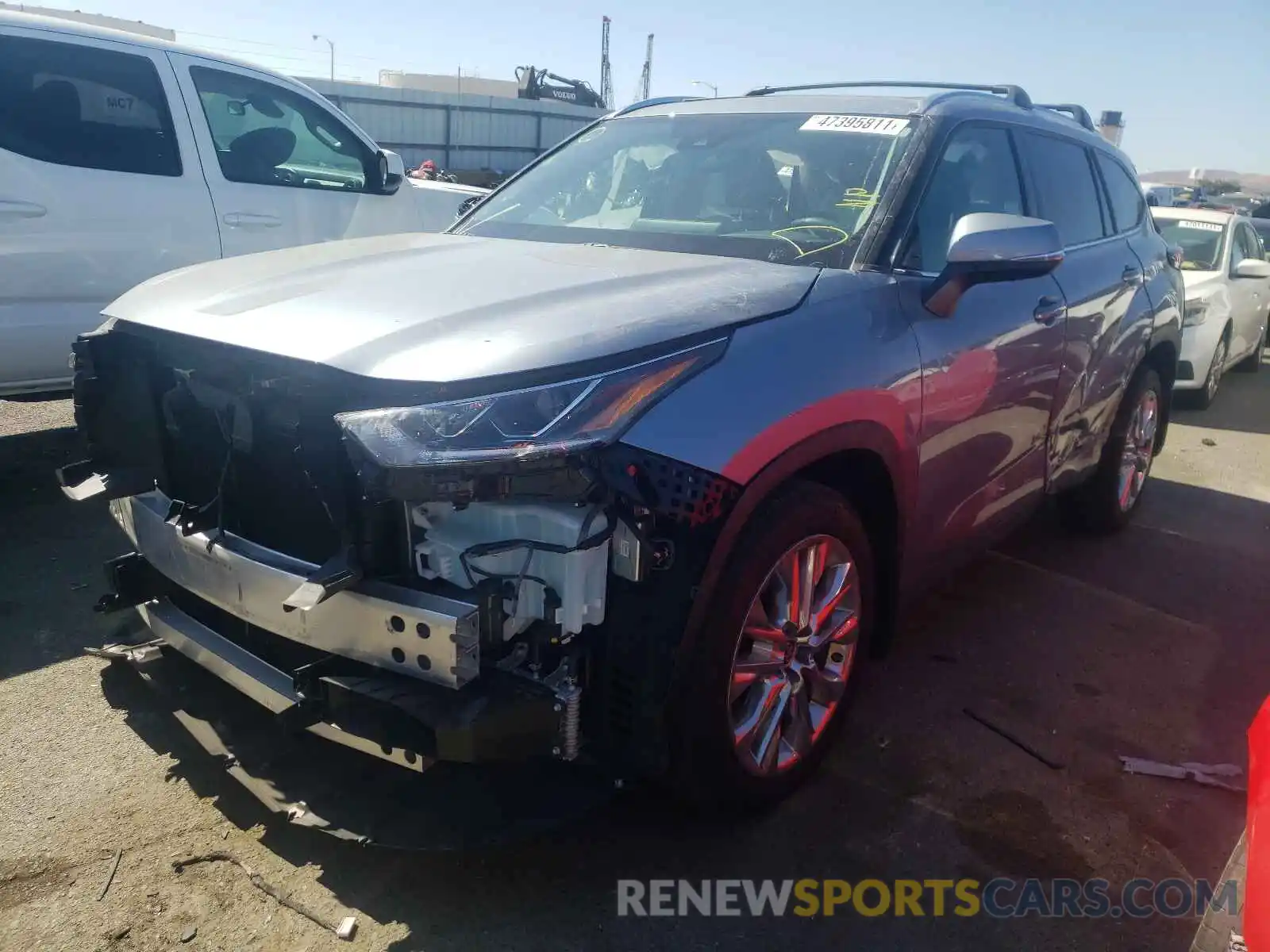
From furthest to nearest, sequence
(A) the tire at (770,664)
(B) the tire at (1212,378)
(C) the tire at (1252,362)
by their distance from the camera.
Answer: (C) the tire at (1252,362) → (B) the tire at (1212,378) → (A) the tire at (770,664)

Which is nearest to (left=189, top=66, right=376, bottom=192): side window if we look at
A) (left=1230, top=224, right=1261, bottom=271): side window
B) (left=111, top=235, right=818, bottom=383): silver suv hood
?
(left=111, top=235, right=818, bottom=383): silver suv hood

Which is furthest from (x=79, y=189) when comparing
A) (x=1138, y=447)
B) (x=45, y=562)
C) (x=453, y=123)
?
(x=453, y=123)

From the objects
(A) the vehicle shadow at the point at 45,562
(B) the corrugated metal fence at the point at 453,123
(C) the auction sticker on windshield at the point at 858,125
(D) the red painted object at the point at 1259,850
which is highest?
(B) the corrugated metal fence at the point at 453,123

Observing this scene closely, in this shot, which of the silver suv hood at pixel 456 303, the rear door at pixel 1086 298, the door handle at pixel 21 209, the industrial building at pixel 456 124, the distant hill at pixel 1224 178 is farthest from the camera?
the distant hill at pixel 1224 178

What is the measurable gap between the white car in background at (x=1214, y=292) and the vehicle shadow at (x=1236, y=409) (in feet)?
0.43

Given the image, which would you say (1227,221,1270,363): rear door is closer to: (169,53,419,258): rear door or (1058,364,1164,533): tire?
(1058,364,1164,533): tire

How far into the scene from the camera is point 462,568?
2080 millimetres

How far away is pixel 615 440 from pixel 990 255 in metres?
1.43

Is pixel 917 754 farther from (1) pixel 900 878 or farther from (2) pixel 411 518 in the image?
(2) pixel 411 518

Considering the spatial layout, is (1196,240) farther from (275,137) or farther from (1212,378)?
(275,137)

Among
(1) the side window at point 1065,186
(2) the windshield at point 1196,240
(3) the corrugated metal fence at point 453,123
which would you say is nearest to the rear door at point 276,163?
(1) the side window at point 1065,186

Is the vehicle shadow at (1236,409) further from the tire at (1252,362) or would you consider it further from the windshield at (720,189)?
the windshield at (720,189)

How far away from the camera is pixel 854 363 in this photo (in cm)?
257

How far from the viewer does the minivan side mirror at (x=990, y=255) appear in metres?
2.79
